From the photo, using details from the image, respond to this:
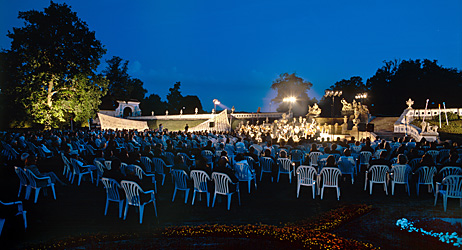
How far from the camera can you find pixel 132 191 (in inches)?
216

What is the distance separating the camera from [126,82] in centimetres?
5650

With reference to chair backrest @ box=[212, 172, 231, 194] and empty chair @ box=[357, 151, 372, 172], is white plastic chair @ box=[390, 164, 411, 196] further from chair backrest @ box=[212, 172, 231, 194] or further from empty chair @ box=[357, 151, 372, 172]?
chair backrest @ box=[212, 172, 231, 194]

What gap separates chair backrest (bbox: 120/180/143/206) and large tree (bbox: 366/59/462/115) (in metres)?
45.7

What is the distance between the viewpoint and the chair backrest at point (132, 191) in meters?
5.42

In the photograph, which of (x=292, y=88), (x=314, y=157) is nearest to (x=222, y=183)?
(x=314, y=157)

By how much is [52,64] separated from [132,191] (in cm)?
2372

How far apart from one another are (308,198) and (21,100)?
79.8 ft

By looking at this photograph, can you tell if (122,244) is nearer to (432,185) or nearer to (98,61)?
(432,185)

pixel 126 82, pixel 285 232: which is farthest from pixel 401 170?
pixel 126 82

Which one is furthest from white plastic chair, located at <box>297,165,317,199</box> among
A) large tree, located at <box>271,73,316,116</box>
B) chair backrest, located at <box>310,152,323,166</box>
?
large tree, located at <box>271,73,316,116</box>

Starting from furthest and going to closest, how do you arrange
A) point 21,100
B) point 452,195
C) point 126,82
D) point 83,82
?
point 126,82 → point 83,82 → point 21,100 → point 452,195

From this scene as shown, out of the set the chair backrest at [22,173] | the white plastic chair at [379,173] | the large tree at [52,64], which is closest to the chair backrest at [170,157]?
the chair backrest at [22,173]

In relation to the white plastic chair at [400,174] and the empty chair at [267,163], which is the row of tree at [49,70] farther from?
the white plastic chair at [400,174]

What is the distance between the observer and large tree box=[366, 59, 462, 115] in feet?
136
